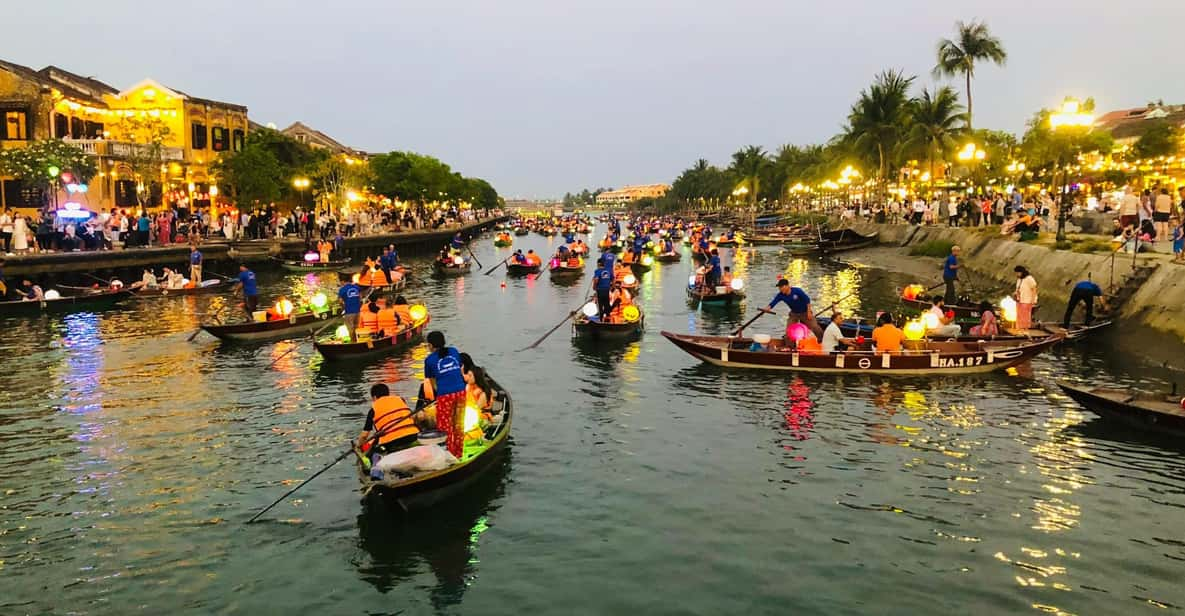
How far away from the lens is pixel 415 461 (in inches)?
441

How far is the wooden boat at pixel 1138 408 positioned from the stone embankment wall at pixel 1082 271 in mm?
7999

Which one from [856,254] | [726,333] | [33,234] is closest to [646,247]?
[856,254]

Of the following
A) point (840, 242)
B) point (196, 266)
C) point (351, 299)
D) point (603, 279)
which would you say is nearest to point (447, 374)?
point (351, 299)

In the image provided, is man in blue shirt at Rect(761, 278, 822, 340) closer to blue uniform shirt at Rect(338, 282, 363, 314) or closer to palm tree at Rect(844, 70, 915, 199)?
blue uniform shirt at Rect(338, 282, 363, 314)

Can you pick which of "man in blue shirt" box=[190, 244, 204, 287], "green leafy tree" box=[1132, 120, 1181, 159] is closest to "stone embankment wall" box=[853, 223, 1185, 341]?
"green leafy tree" box=[1132, 120, 1181, 159]

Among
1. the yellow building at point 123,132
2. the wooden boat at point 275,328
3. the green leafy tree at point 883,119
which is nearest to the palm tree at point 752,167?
the green leafy tree at point 883,119

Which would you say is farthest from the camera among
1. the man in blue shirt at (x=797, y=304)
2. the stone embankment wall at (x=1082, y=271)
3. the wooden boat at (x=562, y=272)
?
the wooden boat at (x=562, y=272)

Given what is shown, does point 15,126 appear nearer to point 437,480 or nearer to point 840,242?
point 437,480

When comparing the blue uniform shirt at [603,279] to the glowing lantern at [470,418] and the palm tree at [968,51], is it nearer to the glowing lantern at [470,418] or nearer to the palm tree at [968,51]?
the glowing lantern at [470,418]

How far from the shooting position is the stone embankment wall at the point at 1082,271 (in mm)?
22281

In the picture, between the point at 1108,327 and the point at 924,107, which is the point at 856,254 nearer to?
the point at 924,107

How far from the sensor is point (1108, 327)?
77.8 feet

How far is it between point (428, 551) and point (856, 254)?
50.6m

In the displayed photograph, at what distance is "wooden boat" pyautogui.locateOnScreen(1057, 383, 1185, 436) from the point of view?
14375mm
